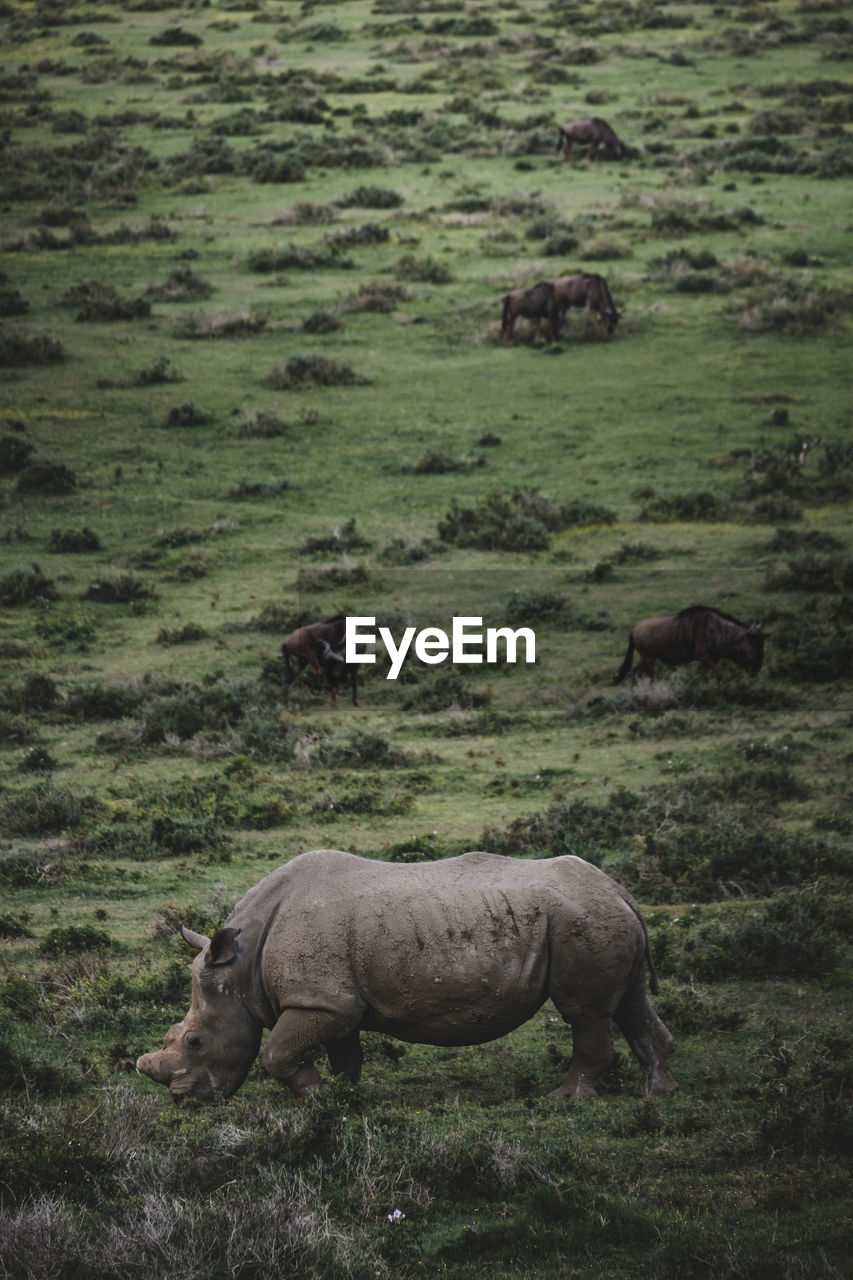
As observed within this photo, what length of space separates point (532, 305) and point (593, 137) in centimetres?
1625

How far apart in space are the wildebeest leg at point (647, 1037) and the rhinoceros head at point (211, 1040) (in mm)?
2257

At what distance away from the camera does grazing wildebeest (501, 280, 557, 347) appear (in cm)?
2962

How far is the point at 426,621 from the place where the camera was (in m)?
18.9

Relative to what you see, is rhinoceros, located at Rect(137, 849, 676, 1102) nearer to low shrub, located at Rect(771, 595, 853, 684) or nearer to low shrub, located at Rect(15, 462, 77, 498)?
low shrub, located at Rect(771, 595, 853, 684)

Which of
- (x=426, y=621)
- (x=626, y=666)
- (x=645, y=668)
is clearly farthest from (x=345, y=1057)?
(x=426, y=621)

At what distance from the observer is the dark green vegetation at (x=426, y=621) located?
7.17m

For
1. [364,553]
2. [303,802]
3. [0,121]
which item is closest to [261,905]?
[303,802]

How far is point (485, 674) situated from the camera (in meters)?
17.5

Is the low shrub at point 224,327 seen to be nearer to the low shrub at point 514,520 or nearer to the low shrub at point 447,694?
the low shrub at point 514,520

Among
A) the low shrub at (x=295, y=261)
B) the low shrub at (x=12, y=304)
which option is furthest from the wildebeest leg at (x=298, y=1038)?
the low shrub at (x=295, y=261)

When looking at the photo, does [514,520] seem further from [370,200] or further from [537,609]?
[370,200]

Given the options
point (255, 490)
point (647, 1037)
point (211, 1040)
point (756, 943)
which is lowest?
point (255, 490)

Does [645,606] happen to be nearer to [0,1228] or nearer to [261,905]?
[261,905]

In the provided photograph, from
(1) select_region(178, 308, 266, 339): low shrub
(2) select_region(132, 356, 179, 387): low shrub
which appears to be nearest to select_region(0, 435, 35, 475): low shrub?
(2) select_region(132, 356, 179, 387): low shrub
